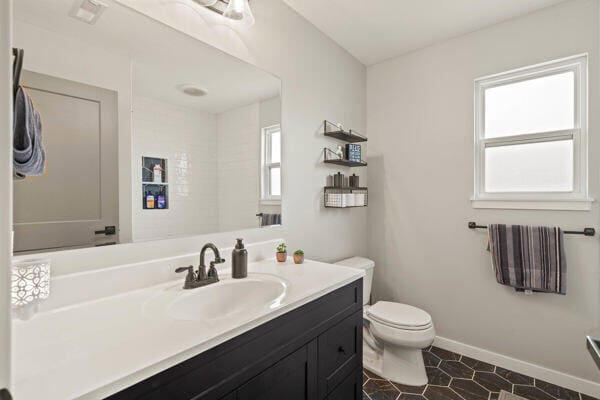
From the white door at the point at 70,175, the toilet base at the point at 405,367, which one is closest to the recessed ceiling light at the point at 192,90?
the white door at the point at 70,175

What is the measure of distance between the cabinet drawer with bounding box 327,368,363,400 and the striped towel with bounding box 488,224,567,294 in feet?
4.27

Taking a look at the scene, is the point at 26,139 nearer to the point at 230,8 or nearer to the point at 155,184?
the point at 155,184

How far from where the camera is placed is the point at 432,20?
82.4 inches

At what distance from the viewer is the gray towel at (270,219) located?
1.75 metres

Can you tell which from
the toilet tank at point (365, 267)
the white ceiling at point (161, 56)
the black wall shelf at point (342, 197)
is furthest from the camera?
the toilet tank at point (365, 267)

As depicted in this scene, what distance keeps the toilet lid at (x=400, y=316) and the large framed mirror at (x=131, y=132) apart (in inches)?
43.1

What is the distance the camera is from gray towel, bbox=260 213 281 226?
5.73 ft

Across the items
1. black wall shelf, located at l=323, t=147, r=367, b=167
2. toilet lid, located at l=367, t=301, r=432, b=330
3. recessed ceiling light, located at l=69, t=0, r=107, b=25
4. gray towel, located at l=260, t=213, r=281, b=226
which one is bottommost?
toilet lid, located at l=367, t=301, r=432, b=330

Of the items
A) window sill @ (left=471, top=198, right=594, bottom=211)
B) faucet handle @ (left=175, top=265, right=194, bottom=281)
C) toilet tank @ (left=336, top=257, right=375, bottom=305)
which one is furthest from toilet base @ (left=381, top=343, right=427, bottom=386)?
faucet handle @ (left=175, top=265, right=194, bottom=281)

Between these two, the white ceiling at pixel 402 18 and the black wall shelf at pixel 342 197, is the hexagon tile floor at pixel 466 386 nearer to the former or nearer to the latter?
the black wall shelf at pixel 342 197

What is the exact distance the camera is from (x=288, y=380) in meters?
1.02

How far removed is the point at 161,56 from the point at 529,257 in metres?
2.49

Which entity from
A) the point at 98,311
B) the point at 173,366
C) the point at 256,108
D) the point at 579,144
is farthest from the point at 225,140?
the point at 579,144

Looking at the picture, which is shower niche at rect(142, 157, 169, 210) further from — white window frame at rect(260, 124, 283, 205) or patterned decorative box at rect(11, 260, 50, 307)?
white window frame at rect(260, 124, 283, 205)
